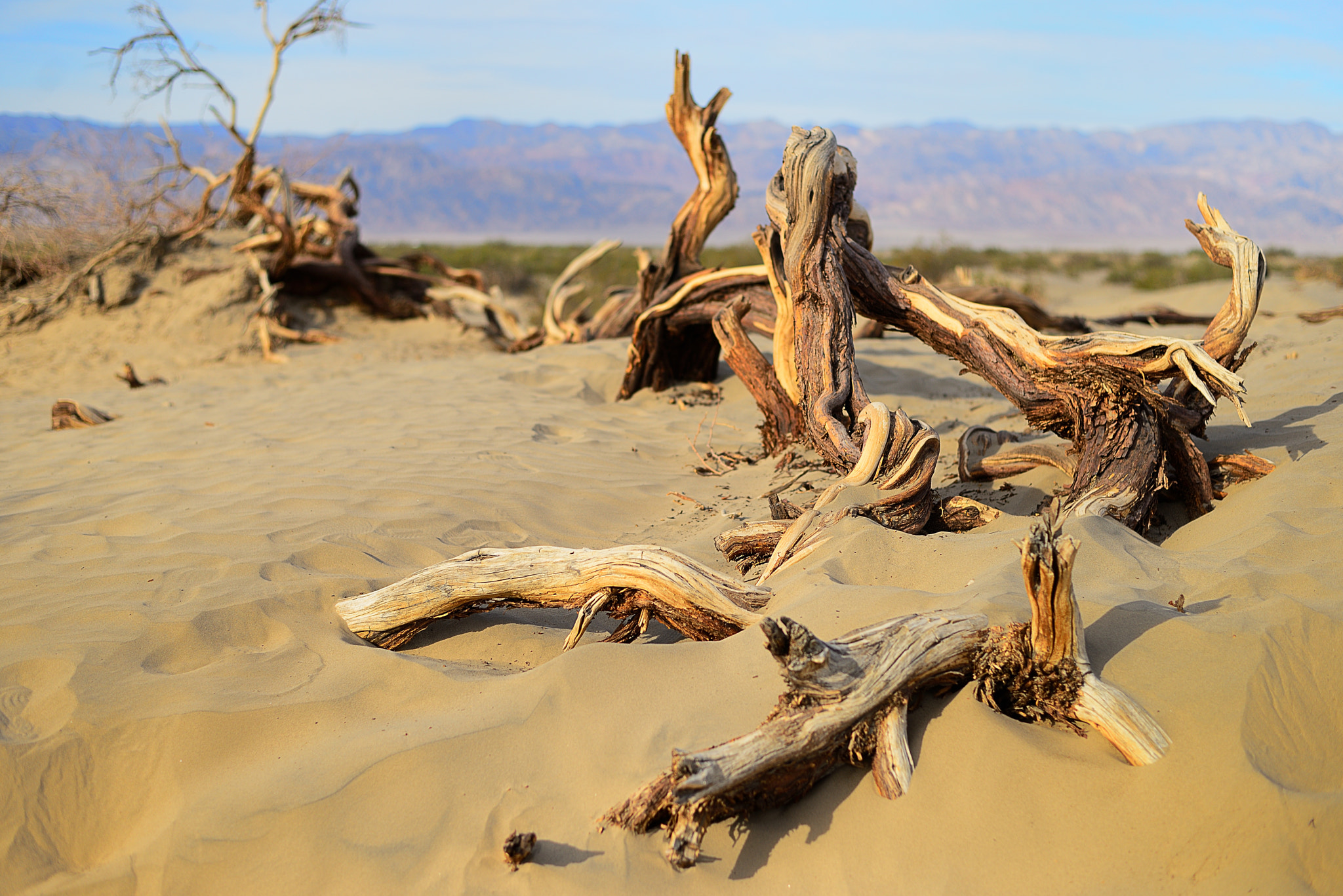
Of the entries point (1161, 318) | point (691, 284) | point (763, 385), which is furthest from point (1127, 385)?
point (1161, 318)

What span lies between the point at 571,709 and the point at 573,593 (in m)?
0.64

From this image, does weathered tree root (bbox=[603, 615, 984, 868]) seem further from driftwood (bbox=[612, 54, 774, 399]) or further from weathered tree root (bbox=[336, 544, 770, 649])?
driftwood (bbox=[612, 54, 774, 399])

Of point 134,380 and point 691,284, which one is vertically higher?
point 691,284

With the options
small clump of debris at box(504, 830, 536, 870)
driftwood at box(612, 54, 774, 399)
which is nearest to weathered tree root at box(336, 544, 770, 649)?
small clump of debris at box(504, 830, 536, 870)

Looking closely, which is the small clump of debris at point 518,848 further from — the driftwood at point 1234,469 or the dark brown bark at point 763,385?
the dark brown bark at point 763,385

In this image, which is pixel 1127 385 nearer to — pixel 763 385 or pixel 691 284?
pixel 763 385

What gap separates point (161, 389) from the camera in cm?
796

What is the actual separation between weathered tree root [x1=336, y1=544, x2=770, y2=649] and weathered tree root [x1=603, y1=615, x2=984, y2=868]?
0.63 meters

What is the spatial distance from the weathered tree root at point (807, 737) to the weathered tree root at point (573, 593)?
63cm

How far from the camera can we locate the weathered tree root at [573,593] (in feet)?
8.41

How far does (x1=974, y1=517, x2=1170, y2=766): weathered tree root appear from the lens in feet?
5.89

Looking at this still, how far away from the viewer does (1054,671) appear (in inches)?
74.7

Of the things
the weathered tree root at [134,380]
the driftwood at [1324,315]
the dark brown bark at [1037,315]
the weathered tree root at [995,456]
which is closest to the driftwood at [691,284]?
the weathered tree root at [995,456]

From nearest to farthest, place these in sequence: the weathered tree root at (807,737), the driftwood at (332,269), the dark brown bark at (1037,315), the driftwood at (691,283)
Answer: the weathered tree root at (807,737), the driftwood at (691,283), the dark brown bark at (1037,315), the driftwood at (332,269)
